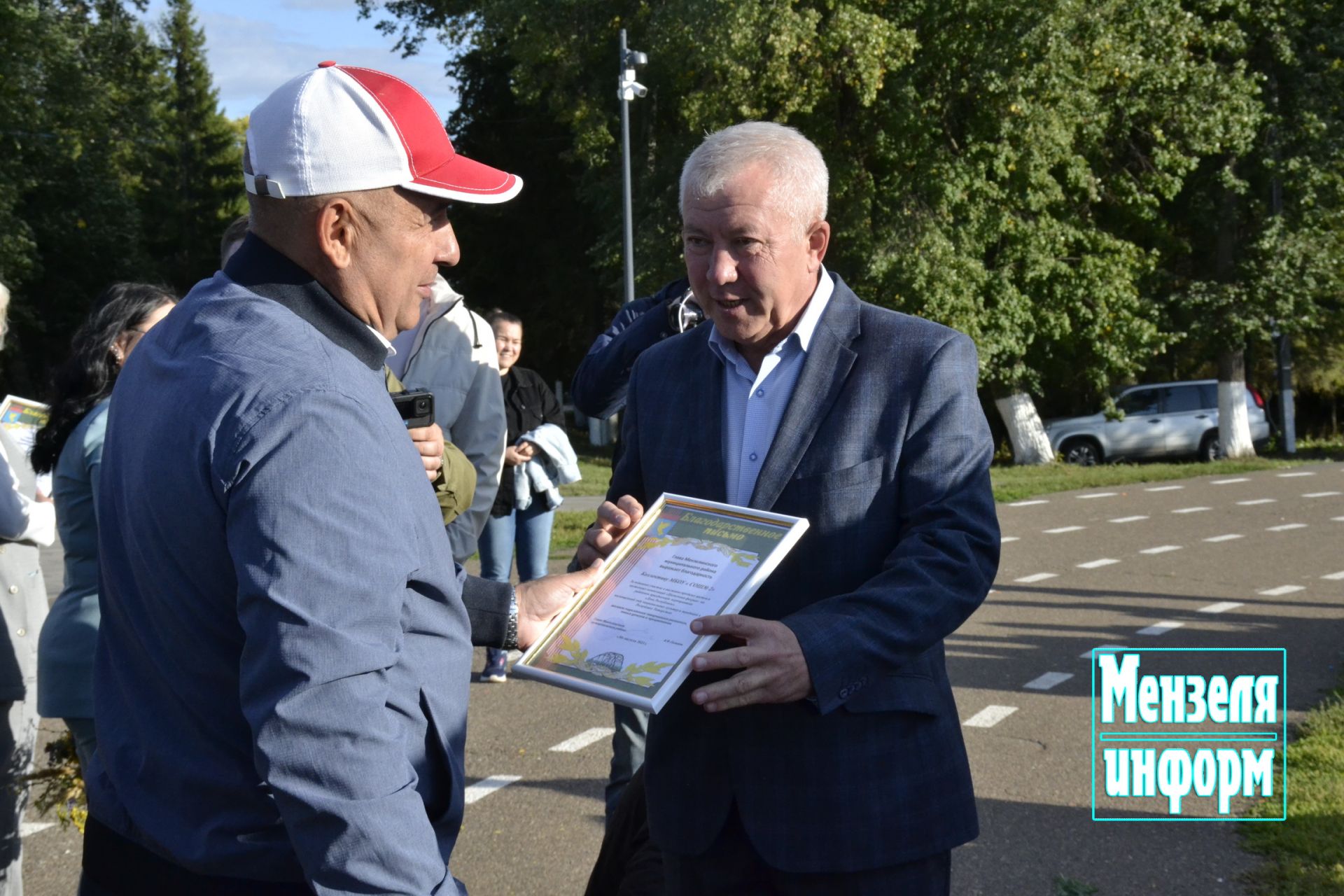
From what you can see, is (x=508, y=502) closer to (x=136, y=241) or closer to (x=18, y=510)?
(x=18, y=510)

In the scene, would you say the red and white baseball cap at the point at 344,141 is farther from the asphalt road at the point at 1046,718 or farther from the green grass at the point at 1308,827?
the green grass at the point at 1308,827

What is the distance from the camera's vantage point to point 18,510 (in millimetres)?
4074

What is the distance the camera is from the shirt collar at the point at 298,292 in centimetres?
188

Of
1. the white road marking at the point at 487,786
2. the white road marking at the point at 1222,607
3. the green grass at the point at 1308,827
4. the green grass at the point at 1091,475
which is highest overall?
the green grass at the point at 1308,827

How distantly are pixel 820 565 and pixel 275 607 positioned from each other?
1285 mm

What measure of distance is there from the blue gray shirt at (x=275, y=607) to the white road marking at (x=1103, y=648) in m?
6.90

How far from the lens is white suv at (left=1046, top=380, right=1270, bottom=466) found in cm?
2634

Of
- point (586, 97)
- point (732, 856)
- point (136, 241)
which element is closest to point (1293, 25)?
point (586, 97)

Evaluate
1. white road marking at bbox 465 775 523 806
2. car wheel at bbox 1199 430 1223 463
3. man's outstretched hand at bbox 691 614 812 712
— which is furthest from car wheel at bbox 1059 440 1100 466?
man's outstretched hand at bbox 691 614 812 712

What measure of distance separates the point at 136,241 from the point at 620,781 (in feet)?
130

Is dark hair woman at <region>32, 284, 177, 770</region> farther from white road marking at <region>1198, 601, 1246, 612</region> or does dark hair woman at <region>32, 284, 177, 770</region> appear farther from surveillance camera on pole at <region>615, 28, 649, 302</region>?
surveillance camera on pole at <region>615, 28, 649, 302</region>

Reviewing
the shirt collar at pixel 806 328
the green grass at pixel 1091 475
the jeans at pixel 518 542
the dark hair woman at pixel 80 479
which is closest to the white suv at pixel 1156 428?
the green grass at pixel 1091 475

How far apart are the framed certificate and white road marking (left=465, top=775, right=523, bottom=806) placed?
3.43 m

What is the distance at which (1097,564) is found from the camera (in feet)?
39.7
